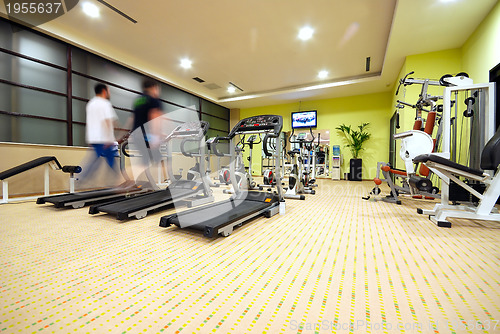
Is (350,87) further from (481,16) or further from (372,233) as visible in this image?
(372,233)

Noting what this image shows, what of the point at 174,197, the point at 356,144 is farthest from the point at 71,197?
the point at 356,144

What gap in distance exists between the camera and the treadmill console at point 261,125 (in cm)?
259

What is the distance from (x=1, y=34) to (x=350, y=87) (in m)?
8.50

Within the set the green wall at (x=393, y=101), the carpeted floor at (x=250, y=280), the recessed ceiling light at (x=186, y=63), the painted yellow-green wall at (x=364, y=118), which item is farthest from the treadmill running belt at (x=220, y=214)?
the painted yellow-green wall at (x=364, y=118)

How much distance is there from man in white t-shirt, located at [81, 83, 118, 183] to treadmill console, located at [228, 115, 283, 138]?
172 cm

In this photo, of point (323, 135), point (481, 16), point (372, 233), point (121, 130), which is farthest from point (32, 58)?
point (323, 135)

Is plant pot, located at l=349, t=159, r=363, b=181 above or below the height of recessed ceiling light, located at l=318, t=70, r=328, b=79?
below

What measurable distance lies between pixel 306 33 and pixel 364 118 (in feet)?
16.2

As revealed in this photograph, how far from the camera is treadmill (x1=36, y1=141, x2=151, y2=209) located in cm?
286

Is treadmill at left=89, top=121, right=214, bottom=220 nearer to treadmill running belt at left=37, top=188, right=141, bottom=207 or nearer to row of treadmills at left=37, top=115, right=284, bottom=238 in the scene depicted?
row of treadmills at left=37, top=115, right=284, bottom=238

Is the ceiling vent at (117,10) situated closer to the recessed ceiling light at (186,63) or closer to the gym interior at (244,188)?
the gym interior at (244,188)

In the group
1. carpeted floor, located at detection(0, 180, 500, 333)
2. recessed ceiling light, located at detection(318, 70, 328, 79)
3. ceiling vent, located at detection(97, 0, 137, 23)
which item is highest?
recessed ceiling light, located at detection(318, 70, 328, 79)

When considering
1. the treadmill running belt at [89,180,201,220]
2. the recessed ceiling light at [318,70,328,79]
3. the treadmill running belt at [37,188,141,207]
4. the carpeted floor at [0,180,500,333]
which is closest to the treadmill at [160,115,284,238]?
the carpeted floor at [0,180,500,333]

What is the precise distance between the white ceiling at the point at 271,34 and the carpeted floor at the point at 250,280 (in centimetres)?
365
